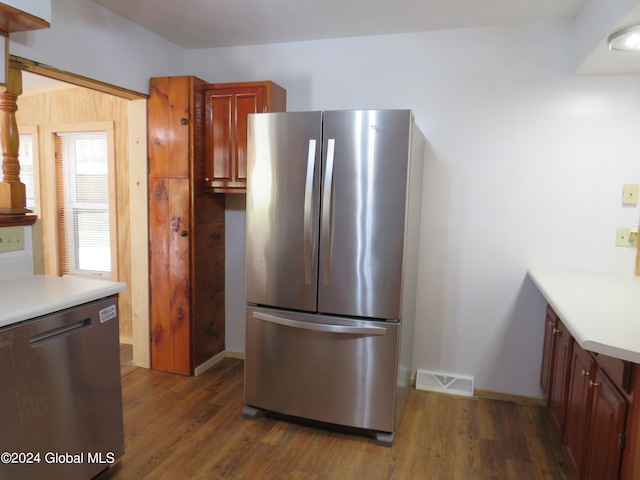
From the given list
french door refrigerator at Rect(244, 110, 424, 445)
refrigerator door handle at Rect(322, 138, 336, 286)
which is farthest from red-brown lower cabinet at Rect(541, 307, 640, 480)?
refrigerator door handle at Rect(322, 138, 336, 286)

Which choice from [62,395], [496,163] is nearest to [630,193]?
[496,163]

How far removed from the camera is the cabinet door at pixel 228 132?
291 cm

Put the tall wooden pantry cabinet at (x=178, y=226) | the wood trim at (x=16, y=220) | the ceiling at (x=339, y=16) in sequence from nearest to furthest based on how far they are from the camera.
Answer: the wood trim at (x=16, y=220), the ceiling at (x=339, y=16), the tall wooden pantry cabinet at (x=178, y=226)

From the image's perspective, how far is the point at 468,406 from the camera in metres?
2.79

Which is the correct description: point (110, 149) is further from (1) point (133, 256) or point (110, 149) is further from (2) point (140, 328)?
(2) point (140, 328)

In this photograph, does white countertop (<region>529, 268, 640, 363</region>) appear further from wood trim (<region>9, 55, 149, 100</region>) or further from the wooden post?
wood trim (<region>9, 55, 149, 100</region>)

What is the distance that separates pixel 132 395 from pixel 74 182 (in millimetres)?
2077

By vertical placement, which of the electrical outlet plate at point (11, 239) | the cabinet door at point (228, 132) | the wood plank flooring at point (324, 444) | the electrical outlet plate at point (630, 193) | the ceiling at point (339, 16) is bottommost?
the wood plank flooring at point (324, 444)

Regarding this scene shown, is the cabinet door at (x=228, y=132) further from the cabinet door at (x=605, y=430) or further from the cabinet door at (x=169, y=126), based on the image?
the cabinet door at (x=605, y=430)

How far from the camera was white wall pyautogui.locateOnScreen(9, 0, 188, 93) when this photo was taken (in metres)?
2.27

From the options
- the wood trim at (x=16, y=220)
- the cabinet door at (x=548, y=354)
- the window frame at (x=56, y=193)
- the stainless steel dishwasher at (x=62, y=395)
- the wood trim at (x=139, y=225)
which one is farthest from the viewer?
the window frame at (x=56, y=193)

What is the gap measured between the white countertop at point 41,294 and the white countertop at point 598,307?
6.09ft

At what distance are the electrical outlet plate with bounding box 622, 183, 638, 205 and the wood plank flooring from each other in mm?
1390

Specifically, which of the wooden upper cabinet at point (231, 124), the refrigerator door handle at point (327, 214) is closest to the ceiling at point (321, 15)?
the wooden upper cabinet at point (231, 124)
